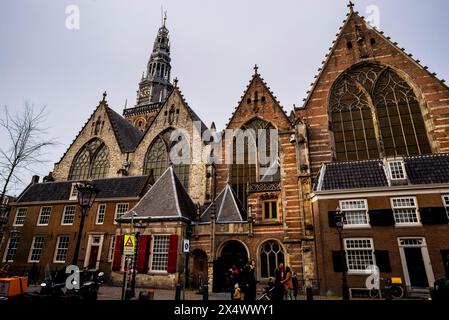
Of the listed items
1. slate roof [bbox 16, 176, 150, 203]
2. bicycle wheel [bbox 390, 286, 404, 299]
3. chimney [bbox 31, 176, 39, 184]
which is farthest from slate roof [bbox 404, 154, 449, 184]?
chimney [bbox 31, 176, 39, 184]

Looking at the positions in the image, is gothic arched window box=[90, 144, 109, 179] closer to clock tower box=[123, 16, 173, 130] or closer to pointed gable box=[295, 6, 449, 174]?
clock tower box=[123, 16, 173, 130]

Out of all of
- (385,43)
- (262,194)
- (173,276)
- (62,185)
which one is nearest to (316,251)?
(262,194)

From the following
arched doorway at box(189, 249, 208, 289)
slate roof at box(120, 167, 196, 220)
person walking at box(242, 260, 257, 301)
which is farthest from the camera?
slate roof at box(120, 167, 196, 220)

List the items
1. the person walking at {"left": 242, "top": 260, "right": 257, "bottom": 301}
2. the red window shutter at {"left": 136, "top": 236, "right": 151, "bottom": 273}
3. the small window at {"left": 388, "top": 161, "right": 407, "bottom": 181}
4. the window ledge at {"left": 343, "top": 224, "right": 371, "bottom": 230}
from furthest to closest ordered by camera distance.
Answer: the red window shutter at {"left": 136, "top": 236, "right": 151, "bottom": 273}, the small window at {"left": 388, "top": 161, "right": 407, "bottom": 181}, the window ledge at {"left": 343, "top": 224, "right": 371, "bottom": 230}, the person walking at {"left": 242, "top": 260, "right": 257, "bottom": 301}

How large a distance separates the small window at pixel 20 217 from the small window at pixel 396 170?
98.7 feet

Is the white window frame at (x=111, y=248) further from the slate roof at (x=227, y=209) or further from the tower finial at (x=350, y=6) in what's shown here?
the tower finial at (x=350, y=6)

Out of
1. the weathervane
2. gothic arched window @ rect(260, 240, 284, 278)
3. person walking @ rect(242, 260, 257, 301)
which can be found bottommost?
person walking @ rect(242, 260, 257, 301)

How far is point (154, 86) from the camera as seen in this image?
50062mm

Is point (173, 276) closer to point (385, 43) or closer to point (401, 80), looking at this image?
point (401, 80)

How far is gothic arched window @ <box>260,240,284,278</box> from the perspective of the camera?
17.3m

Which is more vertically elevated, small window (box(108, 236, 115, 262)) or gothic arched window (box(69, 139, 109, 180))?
gothic arched window (box(69, 139, 109, 180))

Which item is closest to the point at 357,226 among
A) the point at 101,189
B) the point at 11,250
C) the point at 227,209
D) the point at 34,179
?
the point at 227,209

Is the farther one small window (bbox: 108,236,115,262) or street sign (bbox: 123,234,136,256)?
small window (bbox: 108,236,115,262)

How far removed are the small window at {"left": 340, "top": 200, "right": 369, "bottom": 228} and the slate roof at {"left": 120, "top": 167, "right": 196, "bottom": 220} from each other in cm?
1067
